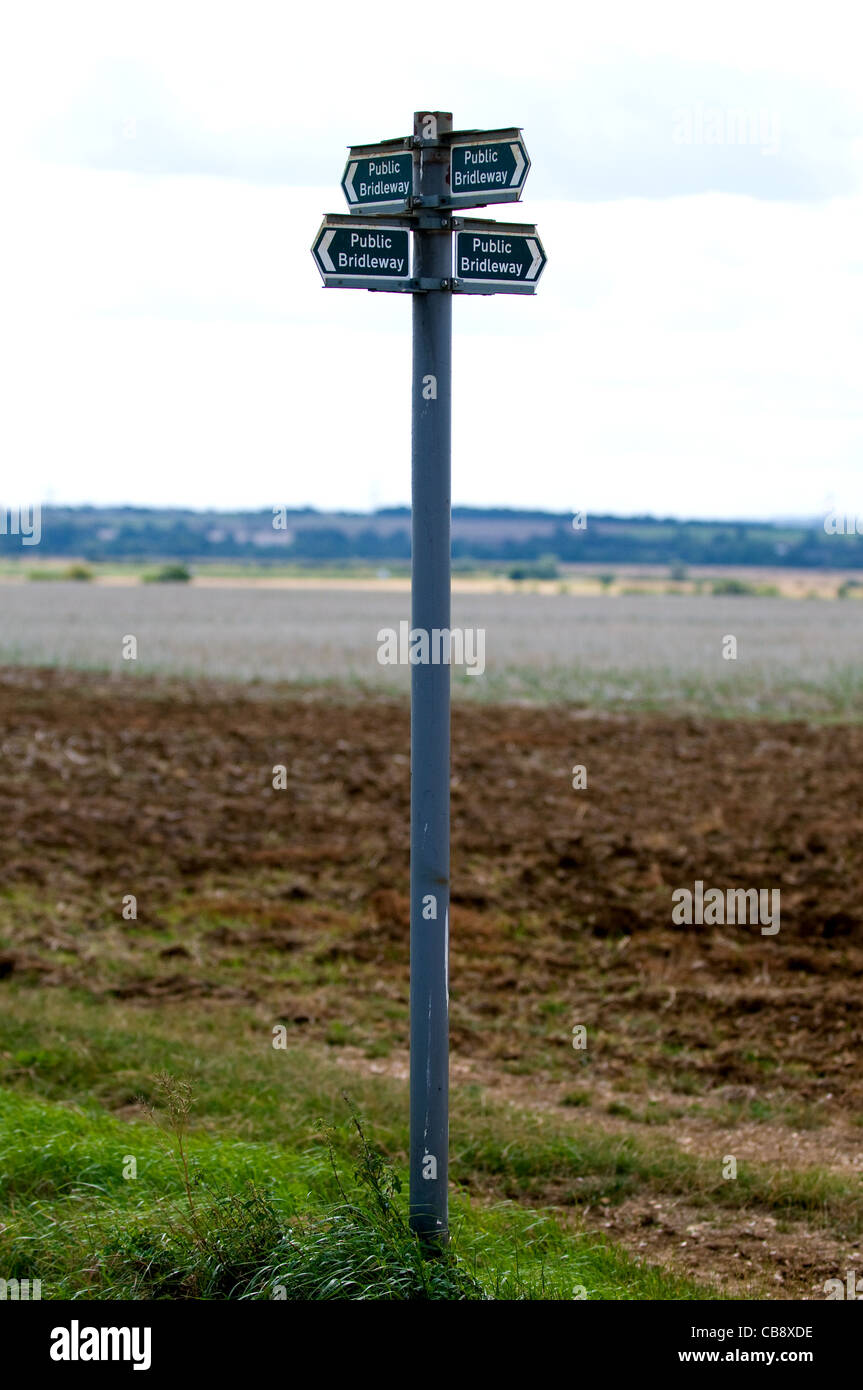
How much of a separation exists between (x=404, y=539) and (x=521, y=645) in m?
92.8

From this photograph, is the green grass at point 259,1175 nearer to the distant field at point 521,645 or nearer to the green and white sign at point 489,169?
the green and white sign at point 489,169

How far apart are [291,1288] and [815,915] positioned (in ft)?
24.2

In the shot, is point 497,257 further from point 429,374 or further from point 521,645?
point 521,645

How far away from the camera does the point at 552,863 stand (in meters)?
12.4

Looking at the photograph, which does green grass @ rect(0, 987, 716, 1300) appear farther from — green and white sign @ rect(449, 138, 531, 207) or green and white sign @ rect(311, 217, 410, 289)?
green and white sign @ rect(449, 138, 531, 207)

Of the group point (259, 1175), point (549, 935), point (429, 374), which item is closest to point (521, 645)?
point (549, 935)

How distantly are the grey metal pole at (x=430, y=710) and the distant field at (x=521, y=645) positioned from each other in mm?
20739

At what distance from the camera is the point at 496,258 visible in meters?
4.33

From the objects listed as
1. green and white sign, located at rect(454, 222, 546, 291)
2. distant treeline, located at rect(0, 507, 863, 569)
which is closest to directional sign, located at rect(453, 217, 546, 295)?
green and white sign, located at rect(454, 222, 546, 291)

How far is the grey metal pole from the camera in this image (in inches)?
167

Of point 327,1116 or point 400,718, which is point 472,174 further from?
point 400,718

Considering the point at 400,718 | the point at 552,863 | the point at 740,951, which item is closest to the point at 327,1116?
the point at 740,951

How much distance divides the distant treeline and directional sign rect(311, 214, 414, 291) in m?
102
